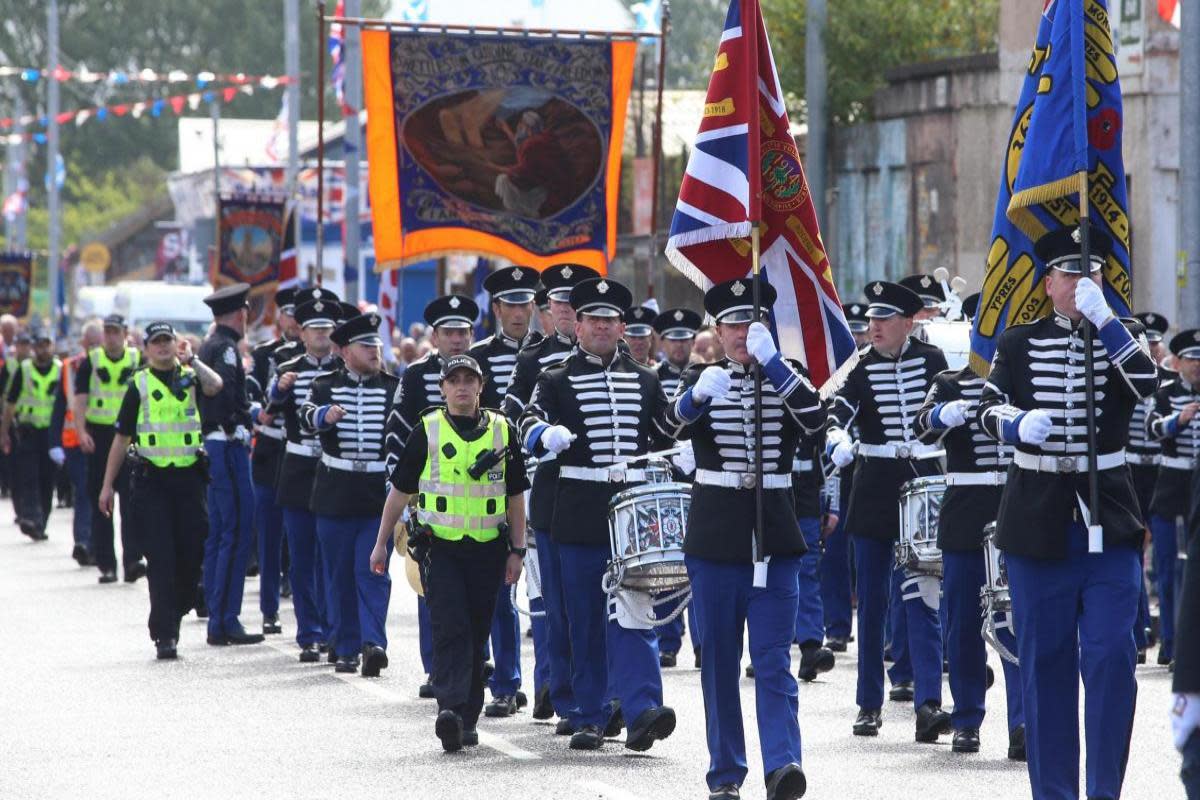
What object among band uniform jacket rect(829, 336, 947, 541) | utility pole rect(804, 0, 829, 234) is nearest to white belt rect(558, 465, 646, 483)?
band uniform jacket rect(829, 336, 947, 541)

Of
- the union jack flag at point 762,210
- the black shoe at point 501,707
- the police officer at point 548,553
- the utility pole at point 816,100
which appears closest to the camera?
the union jack flag at point 762,210

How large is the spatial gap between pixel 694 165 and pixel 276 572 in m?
7.22

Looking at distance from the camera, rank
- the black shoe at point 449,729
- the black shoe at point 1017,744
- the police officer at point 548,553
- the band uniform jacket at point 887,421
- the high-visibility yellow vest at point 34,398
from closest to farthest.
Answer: the black shoe at point 1017,744 → the black shoe at point 449,729 → the police officer at point 548,553 → the band uniform jacket at point 887,421 → the high-visibility yellow vest at point 34,398

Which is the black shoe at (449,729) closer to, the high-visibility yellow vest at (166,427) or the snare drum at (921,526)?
the snare drum at (921,526)

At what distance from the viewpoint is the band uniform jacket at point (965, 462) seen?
1170cm

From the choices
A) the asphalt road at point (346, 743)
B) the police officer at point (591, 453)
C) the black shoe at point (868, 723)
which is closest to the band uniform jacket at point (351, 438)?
the asphalt road at point (346, 743)

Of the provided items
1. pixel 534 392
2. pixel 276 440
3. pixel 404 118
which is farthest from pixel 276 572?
pixel 534 392

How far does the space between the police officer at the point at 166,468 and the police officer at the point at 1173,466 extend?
630 centimetres

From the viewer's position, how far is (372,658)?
14625 millimetres

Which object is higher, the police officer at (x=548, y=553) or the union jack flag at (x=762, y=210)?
the union jack flag at (x=762, y=210)

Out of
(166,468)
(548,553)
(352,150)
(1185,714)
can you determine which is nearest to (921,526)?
(548,553)

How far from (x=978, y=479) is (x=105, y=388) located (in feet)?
38.5

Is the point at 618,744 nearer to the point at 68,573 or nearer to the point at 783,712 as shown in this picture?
the point at 783,712

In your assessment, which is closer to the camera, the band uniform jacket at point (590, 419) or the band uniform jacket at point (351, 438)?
the band uniform jacket at point (590, 419)
